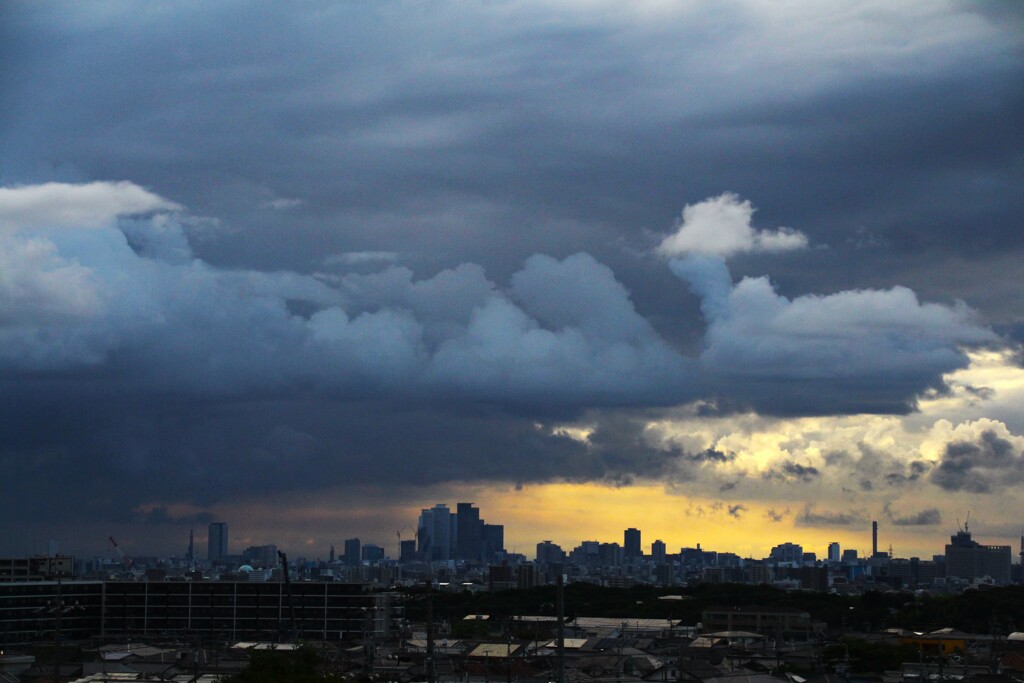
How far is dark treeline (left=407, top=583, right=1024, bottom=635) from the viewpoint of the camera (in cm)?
7881

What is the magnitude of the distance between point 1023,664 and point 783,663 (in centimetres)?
827

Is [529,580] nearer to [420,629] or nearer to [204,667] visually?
[420,629]

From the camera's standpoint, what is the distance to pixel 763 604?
91062 mm

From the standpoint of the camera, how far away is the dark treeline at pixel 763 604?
7881cm

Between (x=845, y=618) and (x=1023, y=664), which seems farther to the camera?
(x=845, y=618)

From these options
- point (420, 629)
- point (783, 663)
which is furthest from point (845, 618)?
point (783, 663)

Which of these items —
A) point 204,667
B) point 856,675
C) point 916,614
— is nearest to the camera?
point 204,667

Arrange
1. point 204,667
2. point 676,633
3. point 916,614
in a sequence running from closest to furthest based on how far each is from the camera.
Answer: point 204,667
point 676,633
point 916,614

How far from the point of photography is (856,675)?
43312mm

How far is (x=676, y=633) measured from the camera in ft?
242

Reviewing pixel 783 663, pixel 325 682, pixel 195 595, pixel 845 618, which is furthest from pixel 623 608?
pixel 325 682

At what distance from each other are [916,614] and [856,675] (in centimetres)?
4175

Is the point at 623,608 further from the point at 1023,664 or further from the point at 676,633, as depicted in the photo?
the point at 1023,664

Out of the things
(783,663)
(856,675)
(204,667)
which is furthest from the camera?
(783,663)
